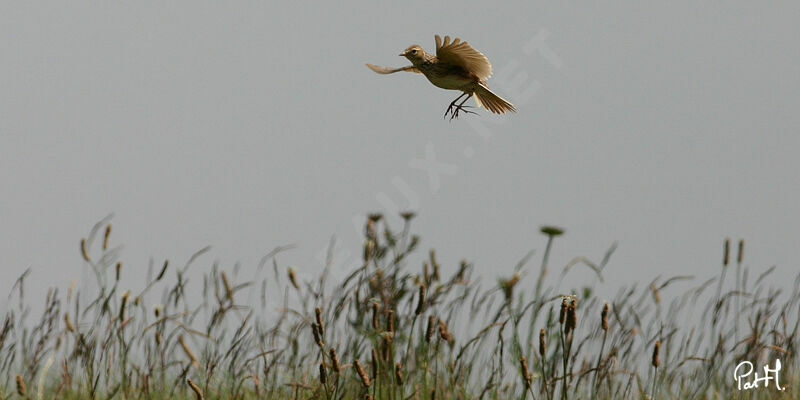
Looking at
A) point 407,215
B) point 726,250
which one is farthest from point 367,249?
point 726,250

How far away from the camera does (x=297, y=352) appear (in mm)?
4250

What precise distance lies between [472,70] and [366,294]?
1740 mm

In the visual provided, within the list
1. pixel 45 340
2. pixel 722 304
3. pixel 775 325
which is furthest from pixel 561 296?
pixel 45 340

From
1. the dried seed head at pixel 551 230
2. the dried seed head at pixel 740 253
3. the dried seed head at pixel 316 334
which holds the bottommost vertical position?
the dried seed head at pixel 316 334

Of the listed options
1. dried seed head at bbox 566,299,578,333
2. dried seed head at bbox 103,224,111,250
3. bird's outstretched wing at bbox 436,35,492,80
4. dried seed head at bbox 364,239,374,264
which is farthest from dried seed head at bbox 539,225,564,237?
dried seed head at bbox 103,224,111,250

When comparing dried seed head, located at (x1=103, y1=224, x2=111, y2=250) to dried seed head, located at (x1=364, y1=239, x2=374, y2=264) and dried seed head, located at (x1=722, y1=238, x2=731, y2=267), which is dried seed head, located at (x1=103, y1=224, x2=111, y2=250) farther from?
dried seed head, located at (x1=722, y1=238, x2=731, y2=267)

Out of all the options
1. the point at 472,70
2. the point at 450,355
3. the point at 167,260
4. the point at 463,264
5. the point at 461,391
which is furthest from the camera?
the point at 463,264

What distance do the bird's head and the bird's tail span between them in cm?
20

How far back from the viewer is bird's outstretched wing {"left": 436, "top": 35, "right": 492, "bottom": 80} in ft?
8.36

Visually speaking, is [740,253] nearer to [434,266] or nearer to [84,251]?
[434,266]

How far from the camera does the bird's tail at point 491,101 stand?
2699 millimetres

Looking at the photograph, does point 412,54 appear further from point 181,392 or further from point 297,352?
point 181,392

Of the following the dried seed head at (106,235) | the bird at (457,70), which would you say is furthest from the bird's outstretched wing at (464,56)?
the dried seed head at (106,235)

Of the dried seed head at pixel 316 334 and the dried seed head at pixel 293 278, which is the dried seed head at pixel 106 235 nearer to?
the dried seed head at pixel 293 278
